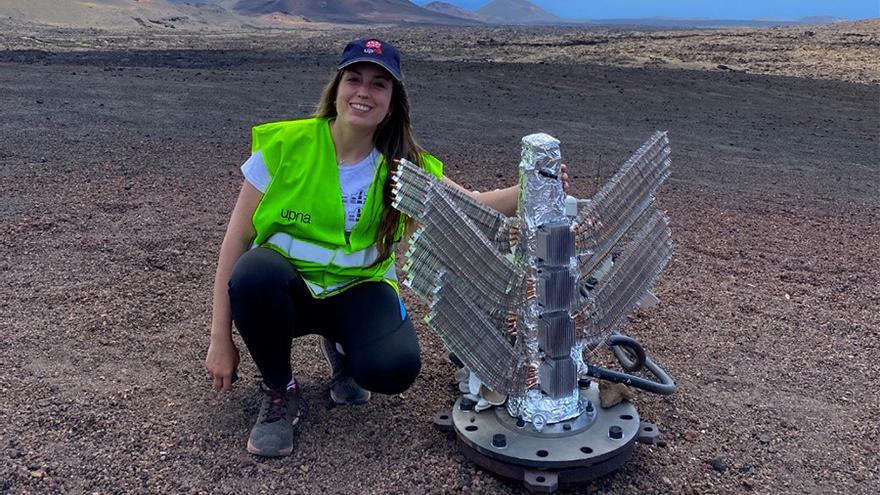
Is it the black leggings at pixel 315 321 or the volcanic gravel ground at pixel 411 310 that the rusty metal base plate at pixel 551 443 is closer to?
the volcanic gravel ground at pixel 411 310

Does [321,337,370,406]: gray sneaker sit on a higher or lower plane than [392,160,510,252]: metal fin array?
lower

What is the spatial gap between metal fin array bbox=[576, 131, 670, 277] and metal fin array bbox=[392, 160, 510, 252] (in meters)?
0.28

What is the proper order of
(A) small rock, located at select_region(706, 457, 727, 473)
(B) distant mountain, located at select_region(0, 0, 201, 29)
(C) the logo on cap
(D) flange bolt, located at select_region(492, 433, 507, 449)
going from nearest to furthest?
1. (D) flange bolt, located at select_region(492, 433, 507, 449)
2. (C) the logo on cap
3. (A) small rock, located at select_region(706, 457, 727, 473)
4. (B) distant mountain, located at select_region(0, 0, 201, 29)

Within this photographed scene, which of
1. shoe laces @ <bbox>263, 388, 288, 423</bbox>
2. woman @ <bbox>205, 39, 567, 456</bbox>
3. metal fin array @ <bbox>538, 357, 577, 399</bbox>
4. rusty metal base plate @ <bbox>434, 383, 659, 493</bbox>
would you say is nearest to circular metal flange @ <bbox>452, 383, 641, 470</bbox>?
rusty metal base plate @ <bbox>434, 383, 659, 493</bbox>

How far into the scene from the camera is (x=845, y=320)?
4.37 meters

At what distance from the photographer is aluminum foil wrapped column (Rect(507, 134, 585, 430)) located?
103 inches

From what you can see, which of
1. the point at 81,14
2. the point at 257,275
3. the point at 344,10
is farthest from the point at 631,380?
the point at 344,10

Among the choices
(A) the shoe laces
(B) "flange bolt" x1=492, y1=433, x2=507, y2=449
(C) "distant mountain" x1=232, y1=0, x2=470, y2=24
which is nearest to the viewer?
(B) "flange bolt" x1=492, y1=433, x2=507, y2=449

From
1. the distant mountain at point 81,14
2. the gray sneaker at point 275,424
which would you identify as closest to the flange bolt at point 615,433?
the gray sneaker at point 275,424

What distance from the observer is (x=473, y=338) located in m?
2.71

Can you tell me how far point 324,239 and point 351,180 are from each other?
0.25 meters

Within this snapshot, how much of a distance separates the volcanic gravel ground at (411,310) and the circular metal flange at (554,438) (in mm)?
160

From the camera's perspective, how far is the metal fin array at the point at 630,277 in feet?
9.37

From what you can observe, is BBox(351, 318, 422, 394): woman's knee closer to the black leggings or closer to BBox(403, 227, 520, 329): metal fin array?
the black leggings
